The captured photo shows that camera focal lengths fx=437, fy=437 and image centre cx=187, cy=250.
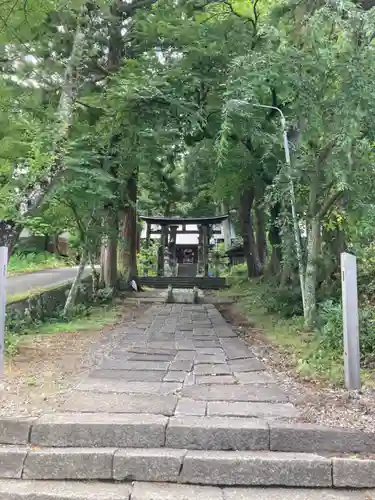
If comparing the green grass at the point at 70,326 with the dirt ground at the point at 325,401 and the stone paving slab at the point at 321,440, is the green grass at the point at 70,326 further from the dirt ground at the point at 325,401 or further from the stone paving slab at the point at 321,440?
the stone paving slab at the point at 321,440

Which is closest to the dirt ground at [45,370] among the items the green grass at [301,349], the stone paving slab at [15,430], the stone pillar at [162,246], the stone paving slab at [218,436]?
the stone paving slab at [15,430]

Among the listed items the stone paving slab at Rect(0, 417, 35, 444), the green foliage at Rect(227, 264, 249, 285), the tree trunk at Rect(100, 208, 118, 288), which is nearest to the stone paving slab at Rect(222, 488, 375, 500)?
the stone paving slab at Rect(0, 417, 35, 444)

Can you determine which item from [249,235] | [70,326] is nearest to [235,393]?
[70,326]

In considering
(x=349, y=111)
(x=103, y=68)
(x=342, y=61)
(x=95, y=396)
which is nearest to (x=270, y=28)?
(x=342, y=61)

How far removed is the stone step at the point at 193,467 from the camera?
2689 millimetres

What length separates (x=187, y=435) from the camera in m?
2.97

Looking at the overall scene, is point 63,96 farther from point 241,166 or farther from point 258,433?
point 258,433

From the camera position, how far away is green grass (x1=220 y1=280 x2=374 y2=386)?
13.6 feet

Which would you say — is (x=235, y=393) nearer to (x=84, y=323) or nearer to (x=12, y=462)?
(x=12, y=462)

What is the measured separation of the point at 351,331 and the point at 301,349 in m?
1.75

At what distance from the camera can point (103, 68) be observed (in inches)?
422

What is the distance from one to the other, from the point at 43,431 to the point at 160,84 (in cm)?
632

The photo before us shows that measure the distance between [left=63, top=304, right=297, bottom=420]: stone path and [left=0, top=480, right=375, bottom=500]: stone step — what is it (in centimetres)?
62

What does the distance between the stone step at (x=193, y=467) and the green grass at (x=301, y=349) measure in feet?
4.11
